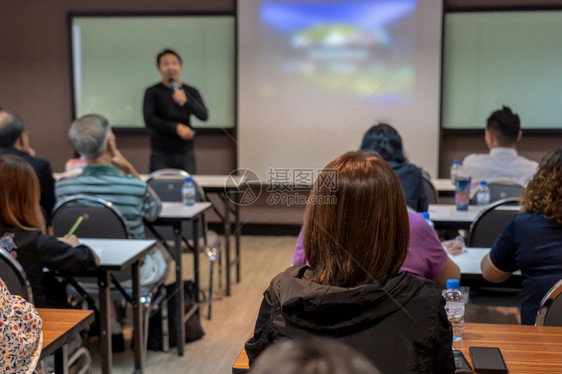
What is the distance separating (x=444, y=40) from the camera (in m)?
5.05

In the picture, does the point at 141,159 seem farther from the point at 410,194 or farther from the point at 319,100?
the point at 410,194

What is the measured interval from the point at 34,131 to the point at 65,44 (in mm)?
872

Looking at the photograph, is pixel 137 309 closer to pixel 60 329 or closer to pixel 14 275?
pixel 14 275

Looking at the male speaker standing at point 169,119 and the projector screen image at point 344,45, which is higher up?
the projector screen image at point 344,45

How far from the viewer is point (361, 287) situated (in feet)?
3.44

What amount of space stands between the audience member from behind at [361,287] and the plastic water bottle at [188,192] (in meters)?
2.19

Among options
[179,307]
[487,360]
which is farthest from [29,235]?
[487,360]

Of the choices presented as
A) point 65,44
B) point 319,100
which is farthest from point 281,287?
point 65,44

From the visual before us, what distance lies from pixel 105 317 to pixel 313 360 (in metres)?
1.96

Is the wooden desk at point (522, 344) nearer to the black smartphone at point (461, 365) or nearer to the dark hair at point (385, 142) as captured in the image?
the black smartphone at point (461, 365)

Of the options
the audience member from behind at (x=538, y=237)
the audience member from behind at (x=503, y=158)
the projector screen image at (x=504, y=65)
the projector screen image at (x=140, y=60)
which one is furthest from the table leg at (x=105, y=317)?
the projector screen image at (x=504, y=65)

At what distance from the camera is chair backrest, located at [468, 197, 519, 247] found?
265 centimetres

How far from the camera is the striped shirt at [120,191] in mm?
2764

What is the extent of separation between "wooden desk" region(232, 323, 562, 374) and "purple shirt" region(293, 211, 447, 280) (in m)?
0.24
